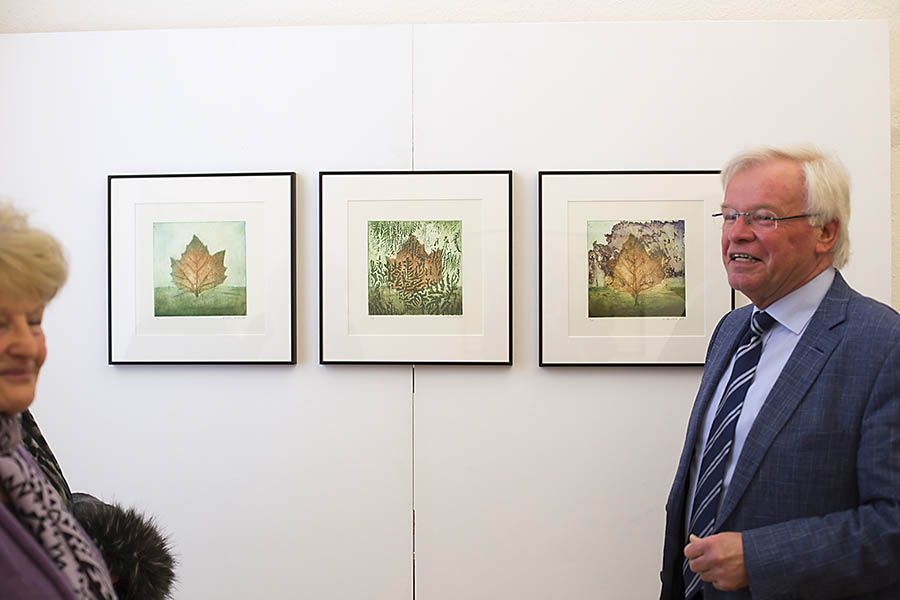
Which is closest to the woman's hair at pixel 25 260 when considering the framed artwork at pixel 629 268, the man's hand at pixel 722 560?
the man's hand at pixel 722 560

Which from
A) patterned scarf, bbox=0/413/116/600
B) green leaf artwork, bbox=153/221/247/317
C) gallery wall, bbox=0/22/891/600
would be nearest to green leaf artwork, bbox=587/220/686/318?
gallery wall, bbox=0/22/891/600

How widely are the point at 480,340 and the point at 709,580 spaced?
1.07 m

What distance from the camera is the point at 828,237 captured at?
2.14 metres

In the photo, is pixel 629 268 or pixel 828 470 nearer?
pixel 828 470

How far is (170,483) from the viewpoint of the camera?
2.95 meters

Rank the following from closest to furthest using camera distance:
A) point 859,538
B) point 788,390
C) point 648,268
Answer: point 859,538, point 788,390, point 648,268

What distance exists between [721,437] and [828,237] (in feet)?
1.69

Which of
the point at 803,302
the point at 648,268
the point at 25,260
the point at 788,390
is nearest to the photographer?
the point at 25,260

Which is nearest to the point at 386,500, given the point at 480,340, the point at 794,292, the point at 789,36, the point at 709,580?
the point at 480,340

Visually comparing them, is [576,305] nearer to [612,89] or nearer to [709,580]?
[612,89]

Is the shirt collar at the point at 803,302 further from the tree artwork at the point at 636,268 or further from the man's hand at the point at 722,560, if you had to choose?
the tree artwork at the point at 636,268

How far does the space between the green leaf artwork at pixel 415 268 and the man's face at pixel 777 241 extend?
0.95m

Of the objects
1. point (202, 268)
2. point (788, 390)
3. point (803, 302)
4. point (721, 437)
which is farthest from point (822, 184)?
point (202, 268)

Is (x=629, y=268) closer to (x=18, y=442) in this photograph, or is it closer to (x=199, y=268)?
(x=199, y=268)
